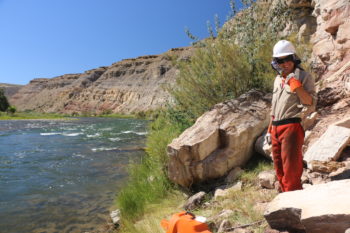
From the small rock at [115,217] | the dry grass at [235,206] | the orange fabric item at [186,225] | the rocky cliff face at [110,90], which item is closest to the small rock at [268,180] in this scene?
the dry grass at [235,206]

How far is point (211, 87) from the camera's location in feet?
21.1

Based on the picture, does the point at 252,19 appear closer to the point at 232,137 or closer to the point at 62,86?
the point at 232,137

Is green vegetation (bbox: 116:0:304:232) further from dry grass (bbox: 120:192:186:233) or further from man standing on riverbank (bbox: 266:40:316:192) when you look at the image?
man standing on riverbank (bbox: 266:40:316:192)

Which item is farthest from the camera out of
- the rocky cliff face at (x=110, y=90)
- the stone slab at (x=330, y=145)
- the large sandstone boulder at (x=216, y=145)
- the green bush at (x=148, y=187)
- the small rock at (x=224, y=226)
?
the rocky cliff face at (x=110, y=90)

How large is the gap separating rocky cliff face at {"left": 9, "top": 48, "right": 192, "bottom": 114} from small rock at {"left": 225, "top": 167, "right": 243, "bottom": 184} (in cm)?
5991

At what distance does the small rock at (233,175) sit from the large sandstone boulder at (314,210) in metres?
2.08

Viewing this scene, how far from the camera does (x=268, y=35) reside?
6277 millimetres

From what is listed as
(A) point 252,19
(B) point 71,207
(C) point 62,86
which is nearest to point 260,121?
(A) point 252,19

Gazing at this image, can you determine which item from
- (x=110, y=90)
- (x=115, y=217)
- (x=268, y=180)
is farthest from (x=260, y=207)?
(x=110, y=90)

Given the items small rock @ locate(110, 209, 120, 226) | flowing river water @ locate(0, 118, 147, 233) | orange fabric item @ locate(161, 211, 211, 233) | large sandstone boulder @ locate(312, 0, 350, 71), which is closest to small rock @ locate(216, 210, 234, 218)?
orange fabric item @ locate(161, 211, 211, 233)

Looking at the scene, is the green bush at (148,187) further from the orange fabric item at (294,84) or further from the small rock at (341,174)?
the orange fabric item at (294,84)

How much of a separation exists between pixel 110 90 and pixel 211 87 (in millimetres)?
82152

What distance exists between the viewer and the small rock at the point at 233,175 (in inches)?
176

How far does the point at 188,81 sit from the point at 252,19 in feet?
7.99
